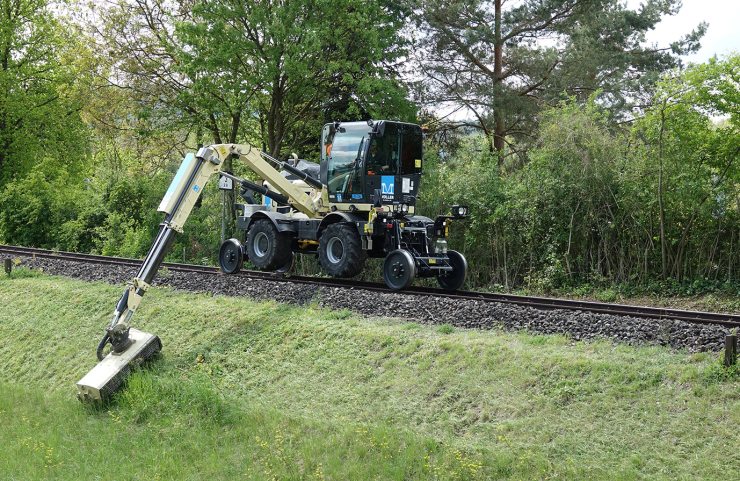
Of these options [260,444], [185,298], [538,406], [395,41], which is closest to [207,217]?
[395,41]

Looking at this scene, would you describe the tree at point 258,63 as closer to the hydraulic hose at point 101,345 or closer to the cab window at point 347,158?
the cab window at point 347,158

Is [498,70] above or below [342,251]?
above

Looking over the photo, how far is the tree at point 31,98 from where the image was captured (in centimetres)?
3055

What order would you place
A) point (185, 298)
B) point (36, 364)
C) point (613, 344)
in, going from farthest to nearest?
point (185, 298) → point (36, 364) → point (613, 344)

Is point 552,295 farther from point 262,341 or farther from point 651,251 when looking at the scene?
point 262,341

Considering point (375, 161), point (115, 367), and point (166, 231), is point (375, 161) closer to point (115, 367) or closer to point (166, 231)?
point (166, 231)

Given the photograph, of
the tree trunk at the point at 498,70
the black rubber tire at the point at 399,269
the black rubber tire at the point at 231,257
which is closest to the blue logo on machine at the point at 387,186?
the black rubber tire at the point at 399,269

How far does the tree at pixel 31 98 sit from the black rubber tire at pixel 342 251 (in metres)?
23.0

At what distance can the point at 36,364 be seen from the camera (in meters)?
10.3

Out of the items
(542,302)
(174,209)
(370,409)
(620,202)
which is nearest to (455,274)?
(542,302)

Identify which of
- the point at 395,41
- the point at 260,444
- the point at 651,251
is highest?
the point at 395,41

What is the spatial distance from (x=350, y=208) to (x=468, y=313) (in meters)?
4.15

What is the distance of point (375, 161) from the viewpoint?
11.9m

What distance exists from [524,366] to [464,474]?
5.31ft
